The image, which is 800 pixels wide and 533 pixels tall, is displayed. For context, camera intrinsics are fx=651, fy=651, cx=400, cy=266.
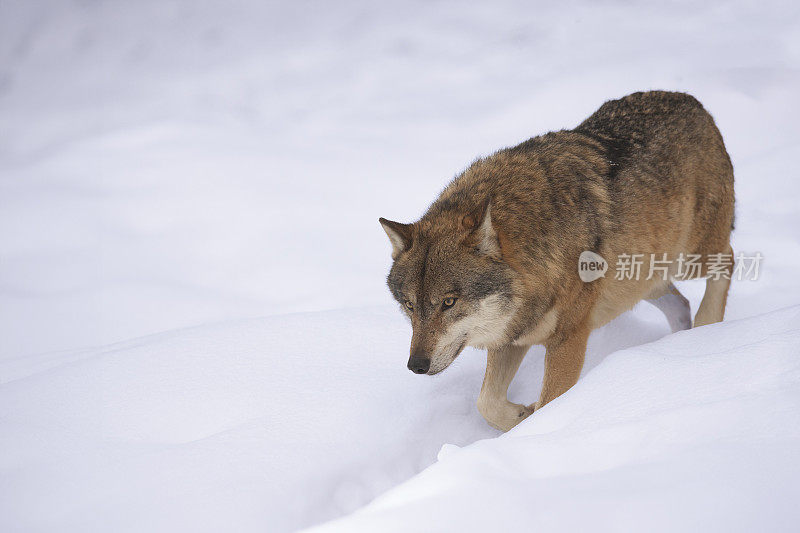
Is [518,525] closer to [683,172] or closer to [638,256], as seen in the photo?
[638,256]

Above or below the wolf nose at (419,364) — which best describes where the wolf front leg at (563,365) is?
below

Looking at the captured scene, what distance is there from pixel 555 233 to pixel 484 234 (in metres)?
0.55

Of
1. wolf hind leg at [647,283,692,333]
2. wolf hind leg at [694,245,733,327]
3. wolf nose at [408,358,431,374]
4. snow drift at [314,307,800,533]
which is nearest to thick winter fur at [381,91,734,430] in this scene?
wolf nose at [408,358,431,374]

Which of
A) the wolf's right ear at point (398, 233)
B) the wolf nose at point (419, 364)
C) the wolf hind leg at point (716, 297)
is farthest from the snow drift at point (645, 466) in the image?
the wolf hind leg at point (716, 297)

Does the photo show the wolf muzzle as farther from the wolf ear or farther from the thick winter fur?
the wolf ear

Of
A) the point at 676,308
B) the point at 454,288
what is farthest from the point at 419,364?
the point at 676,308

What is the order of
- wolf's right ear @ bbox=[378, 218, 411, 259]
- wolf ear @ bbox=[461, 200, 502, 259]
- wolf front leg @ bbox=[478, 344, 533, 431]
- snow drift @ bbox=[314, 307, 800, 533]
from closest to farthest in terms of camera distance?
snow drift @ bbox=[314, 307, 800, 533] < wolf ear @ bbox=[461, 200, 502, 259] < wolf's right ear @ bbox=[378, 218, 411, 259] < wolf front leg @ bbox=[478, 344, 533, 431]

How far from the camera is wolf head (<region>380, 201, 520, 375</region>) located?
3607 mm

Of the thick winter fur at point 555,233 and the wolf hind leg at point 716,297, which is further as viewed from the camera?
the wolf hind leg at point 716,297

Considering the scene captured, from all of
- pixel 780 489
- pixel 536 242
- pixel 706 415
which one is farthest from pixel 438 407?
pixel 780 489

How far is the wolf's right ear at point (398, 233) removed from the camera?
379cm

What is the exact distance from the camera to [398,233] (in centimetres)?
380

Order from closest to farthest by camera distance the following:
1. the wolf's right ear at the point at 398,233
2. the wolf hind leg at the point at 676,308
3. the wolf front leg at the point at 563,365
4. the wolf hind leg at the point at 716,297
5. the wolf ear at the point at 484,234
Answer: the wolf ear at the point at 484,234, the wolf's right ear at the point at 398,233, the wolf front leg at the point at 563,365, the wolf hind leg at the point at 716,297, the wolf hind leg at the point at 676,308

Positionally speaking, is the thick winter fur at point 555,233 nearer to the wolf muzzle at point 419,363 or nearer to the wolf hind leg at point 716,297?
the wolf muzzle at point 419,363
